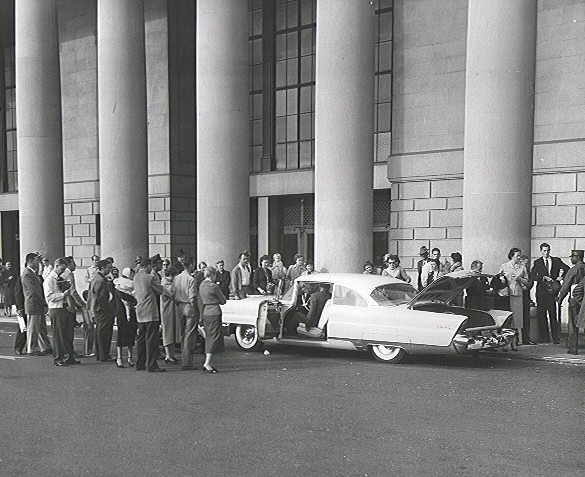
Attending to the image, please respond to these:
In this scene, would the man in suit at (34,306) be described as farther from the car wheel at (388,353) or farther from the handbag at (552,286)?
the handbag at (552,286)

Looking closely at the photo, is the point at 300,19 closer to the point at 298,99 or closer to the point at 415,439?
the point at 298,99

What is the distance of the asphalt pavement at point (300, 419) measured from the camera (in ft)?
20.4

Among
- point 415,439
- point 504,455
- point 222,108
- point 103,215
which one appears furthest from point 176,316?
point 103,215

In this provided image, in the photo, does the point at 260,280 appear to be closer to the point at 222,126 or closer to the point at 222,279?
the point at 222,279

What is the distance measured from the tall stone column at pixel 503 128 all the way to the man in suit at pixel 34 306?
29.8ft

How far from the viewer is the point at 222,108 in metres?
19.3

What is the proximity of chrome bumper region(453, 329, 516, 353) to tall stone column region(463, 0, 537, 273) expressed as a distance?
3.80 metres

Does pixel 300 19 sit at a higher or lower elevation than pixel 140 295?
higher

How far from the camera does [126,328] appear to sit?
38.5ft

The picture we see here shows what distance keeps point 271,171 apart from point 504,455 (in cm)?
1918

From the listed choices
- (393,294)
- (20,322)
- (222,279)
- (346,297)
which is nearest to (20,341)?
(20,322)

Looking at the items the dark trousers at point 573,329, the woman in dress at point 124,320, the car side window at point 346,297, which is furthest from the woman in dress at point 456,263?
the woman in dress at point 124,320

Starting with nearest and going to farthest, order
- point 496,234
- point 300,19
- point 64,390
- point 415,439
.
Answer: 1. point 415,439
2. point 64,390
3. point 496,234
4. point 300,19

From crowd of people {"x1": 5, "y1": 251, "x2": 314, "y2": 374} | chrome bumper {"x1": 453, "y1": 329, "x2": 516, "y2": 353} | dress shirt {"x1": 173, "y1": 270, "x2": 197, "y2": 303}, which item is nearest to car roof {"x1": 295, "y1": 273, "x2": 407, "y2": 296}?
chrome bumper {"x1": 453, "y1": 329, "x2": 516, "y2": 353}
